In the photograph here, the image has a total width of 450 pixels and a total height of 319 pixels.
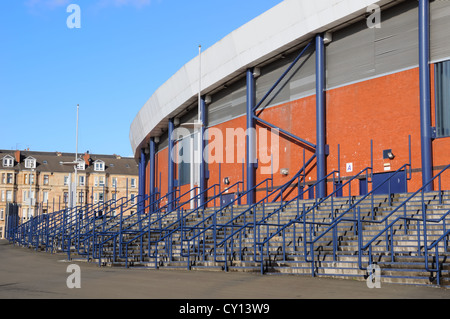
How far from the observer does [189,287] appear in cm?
1167

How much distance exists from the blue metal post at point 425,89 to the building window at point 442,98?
28 cm

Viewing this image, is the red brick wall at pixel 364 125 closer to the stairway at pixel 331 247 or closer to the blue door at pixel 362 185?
the blue door at pixel 362 185

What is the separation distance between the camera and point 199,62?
3017 centimetres

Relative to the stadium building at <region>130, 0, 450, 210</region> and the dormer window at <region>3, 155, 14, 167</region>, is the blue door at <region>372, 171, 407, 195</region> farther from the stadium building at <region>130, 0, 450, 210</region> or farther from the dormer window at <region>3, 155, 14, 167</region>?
the dormer window at <region>3, 155, 14, 167</region>

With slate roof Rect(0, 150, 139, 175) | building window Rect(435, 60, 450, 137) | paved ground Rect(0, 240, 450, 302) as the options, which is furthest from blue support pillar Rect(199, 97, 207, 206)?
slate roof Rect(0, 150, 139, 175)

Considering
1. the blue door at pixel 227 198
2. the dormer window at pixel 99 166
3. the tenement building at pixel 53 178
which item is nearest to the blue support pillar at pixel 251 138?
the blue door at pixel 227 198

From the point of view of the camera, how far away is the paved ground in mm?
10320

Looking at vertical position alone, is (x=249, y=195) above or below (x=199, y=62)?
below

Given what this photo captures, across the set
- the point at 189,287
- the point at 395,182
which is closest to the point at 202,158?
the point at 395,182

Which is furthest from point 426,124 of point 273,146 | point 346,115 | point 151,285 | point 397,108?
point 151,285

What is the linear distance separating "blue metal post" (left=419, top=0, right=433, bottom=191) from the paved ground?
8.05 metres

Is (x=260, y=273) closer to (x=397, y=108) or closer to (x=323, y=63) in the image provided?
(x=397, y=108)
